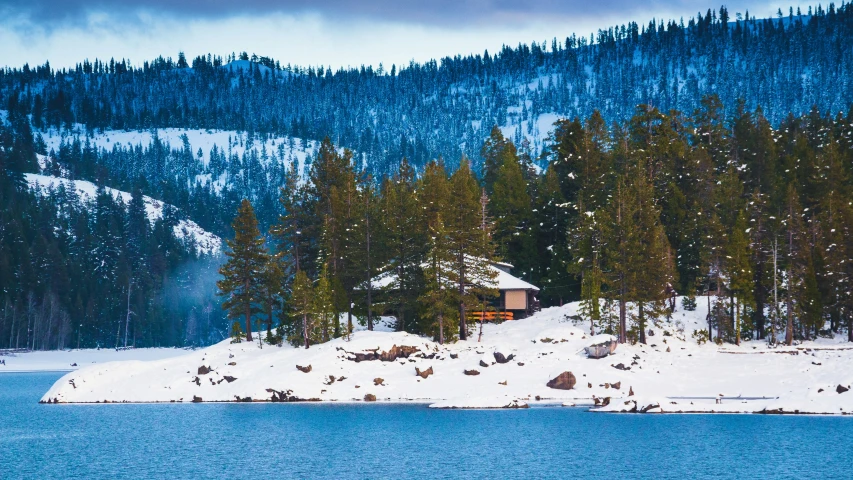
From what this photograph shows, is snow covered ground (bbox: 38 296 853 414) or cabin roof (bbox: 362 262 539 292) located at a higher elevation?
cabin roof (bbox: 362 262 539 292)

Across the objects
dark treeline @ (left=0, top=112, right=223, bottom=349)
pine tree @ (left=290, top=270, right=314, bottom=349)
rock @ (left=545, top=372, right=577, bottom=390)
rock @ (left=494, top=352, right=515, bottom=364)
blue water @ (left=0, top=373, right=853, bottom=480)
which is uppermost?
dark treeline @ (left=0, top=112, right=223, bottom=349)

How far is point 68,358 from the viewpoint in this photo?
419 feet

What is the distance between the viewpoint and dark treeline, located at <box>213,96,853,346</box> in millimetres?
69375

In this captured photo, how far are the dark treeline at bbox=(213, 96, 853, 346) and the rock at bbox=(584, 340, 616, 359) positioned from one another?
143 inches

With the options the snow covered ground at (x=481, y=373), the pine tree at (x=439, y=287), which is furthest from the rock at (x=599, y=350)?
the pine tree at (x=439, y=287)

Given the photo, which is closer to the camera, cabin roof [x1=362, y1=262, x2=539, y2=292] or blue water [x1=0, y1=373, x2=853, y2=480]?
blue water [x1=0, y1=373, x2=853, y2=480]

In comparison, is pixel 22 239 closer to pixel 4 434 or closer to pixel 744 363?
pixel 4 434

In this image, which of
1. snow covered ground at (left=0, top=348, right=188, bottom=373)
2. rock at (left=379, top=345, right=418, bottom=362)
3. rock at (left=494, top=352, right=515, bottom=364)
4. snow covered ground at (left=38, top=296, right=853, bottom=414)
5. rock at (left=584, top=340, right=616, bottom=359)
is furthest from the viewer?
snow covered ground at (left=0, top=348, right=188, bottom=373)

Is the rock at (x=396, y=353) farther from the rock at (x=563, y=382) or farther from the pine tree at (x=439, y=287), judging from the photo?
the rock at (x=563, y=382)

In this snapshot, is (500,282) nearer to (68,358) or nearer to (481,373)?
(481,373)

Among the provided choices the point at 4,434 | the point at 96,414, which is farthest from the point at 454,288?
the point at 4,434

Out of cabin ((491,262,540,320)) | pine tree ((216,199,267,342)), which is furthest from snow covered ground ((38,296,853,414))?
cabin ((491,262,540,320))

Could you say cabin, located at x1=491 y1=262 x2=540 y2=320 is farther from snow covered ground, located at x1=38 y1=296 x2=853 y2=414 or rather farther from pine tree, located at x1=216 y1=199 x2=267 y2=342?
pine tree, located at x1=216 y1=199 x2=267 y2=342

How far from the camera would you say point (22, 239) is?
487 feet
